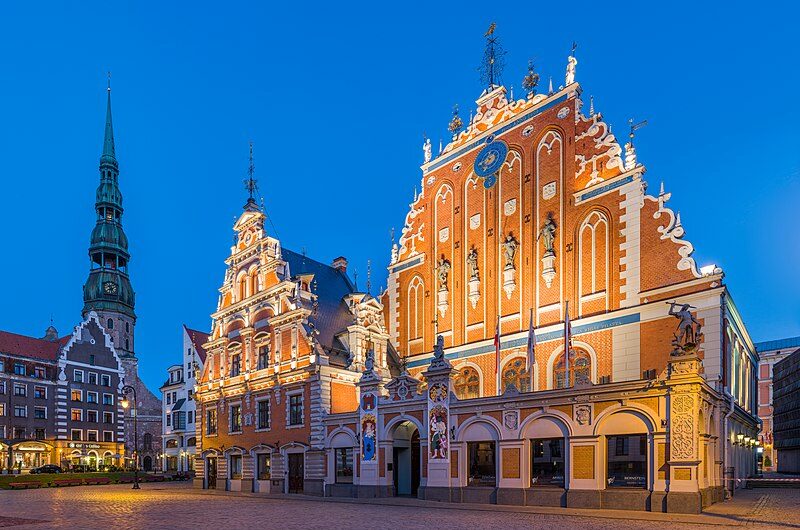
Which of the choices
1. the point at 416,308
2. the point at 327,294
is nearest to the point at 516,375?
the point at 416,308

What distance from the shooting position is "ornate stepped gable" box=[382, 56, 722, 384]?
26469 millimetres

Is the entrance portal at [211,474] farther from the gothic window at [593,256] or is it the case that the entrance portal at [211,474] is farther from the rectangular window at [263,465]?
the gothic window at [593,256]

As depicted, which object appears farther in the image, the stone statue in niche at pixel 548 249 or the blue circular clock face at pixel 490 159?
the blue circular clock face at pixel 490 159

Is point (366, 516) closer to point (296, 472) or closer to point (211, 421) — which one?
point (296, 472)

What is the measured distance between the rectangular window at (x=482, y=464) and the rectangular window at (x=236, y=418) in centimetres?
1731

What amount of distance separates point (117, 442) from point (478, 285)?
186 ft

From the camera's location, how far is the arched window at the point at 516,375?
1134 inches

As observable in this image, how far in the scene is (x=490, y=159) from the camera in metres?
32.8

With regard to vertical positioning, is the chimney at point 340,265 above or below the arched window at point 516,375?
above

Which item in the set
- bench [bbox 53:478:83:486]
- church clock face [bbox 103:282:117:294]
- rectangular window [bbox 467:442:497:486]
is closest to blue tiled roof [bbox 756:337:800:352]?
rectangular window [bbox 467:442:497:486]

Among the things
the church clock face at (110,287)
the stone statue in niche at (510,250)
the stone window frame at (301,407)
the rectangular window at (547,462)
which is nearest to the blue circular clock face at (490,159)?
the stone statue in niche at (510,250)

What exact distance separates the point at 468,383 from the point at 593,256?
903cm

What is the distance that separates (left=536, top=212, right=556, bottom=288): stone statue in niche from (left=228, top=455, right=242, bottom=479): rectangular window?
21508mm

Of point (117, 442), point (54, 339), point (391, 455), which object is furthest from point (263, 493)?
point (54, 339)
